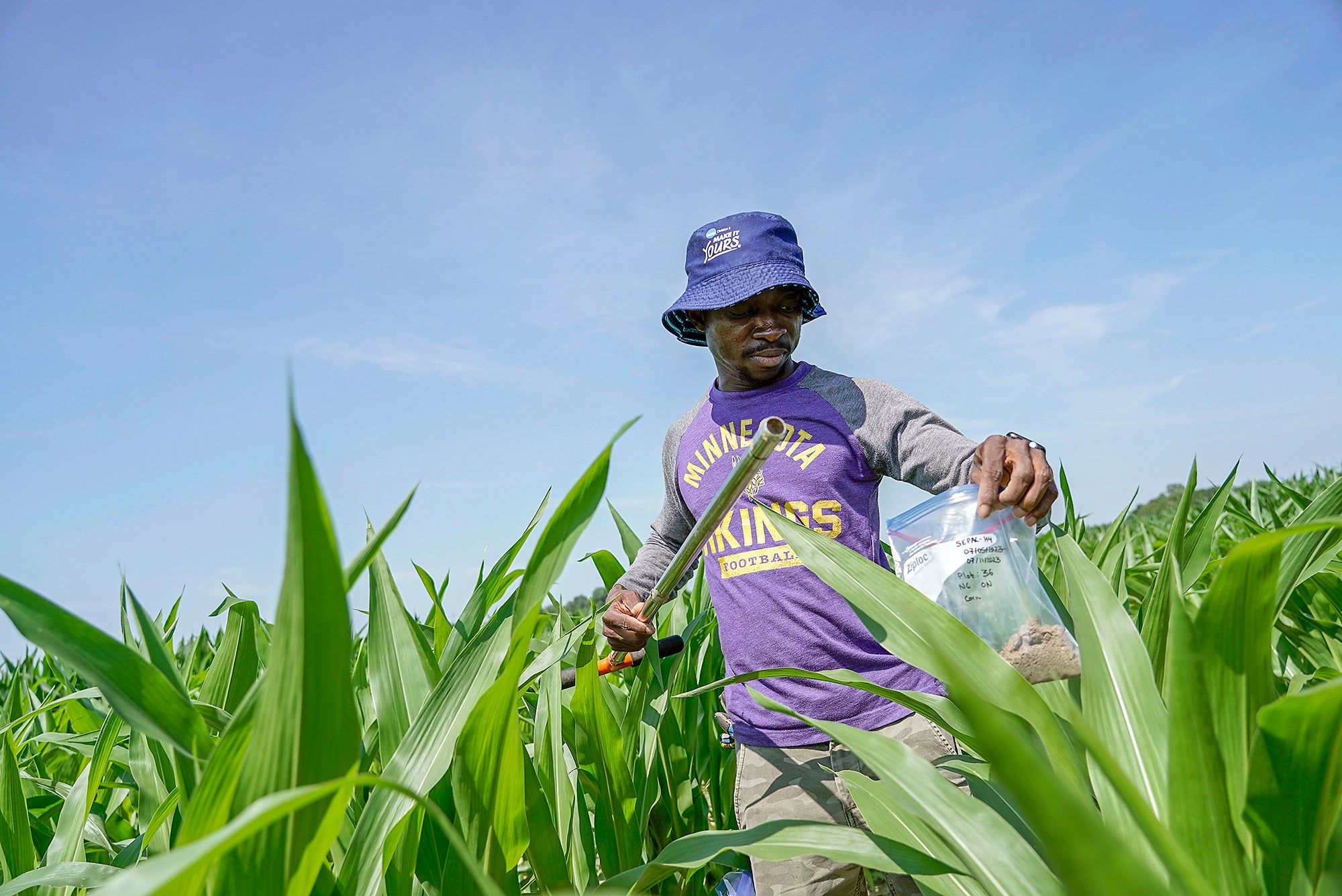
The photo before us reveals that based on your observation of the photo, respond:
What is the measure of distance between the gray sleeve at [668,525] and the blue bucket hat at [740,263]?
25 centimetres

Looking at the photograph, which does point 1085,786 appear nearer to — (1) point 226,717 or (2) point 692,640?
(1) point 226,717

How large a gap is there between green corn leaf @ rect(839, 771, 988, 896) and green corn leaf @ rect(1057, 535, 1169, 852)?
0.13 m

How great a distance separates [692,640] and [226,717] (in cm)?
124

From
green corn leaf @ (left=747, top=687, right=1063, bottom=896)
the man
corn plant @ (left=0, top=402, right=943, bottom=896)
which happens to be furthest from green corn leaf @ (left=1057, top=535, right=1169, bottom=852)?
the man

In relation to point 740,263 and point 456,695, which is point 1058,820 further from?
point 740,263

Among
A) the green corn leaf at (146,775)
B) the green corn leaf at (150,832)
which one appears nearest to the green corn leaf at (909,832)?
the green corn leaf at (150,832)

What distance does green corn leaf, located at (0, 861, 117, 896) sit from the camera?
793 mm

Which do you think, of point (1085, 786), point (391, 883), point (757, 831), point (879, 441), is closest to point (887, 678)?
point (879, 441)

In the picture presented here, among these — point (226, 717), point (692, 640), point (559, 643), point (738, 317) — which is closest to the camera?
point (226, 717)

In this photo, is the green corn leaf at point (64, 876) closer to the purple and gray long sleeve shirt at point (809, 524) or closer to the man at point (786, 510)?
the man at point (786, 510)

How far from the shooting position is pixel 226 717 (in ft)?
2.85

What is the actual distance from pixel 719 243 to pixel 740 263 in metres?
0.10

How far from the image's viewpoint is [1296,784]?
55cm

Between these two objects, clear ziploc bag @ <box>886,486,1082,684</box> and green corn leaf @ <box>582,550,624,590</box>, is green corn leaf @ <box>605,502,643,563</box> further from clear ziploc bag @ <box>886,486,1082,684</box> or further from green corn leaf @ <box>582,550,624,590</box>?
clear ziploc bag @ <box>886,486,1082,684</box>
